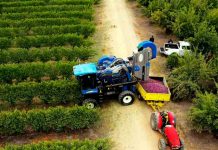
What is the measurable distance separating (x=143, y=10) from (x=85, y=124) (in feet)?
61.4

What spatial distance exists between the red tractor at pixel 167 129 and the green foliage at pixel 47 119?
284 centimetres

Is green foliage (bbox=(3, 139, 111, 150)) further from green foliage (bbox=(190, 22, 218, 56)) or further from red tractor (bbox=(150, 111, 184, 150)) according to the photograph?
green foliage (bbox=(190, 22, 218, 56))

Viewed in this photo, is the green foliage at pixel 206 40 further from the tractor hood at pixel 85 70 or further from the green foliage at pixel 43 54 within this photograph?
the tractor hood at pixel 85 70

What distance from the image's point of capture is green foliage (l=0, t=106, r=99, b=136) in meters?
15.6

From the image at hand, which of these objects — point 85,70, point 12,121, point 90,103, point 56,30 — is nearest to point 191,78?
point 90,103

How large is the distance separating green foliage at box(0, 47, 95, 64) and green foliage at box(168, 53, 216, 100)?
6.64 meters

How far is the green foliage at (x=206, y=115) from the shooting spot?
15.0m

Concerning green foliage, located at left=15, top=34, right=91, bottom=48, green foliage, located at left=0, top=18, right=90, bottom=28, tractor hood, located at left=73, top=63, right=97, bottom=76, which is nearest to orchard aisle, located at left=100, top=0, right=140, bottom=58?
green foliage, located at left=15, top=34, right=91, bottom=48

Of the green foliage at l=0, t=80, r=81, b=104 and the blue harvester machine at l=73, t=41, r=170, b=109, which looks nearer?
the blue harvester machine at l=73, t=41, r=170, b=109

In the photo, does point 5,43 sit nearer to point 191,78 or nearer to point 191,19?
point 191,19

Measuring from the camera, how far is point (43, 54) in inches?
878

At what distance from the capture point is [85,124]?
16.0m

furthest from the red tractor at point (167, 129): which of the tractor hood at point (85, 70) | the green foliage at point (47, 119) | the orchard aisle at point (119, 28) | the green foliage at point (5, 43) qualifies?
the green foliage at point (5, 43)

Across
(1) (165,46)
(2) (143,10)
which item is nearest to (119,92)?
(1) (165,46)
